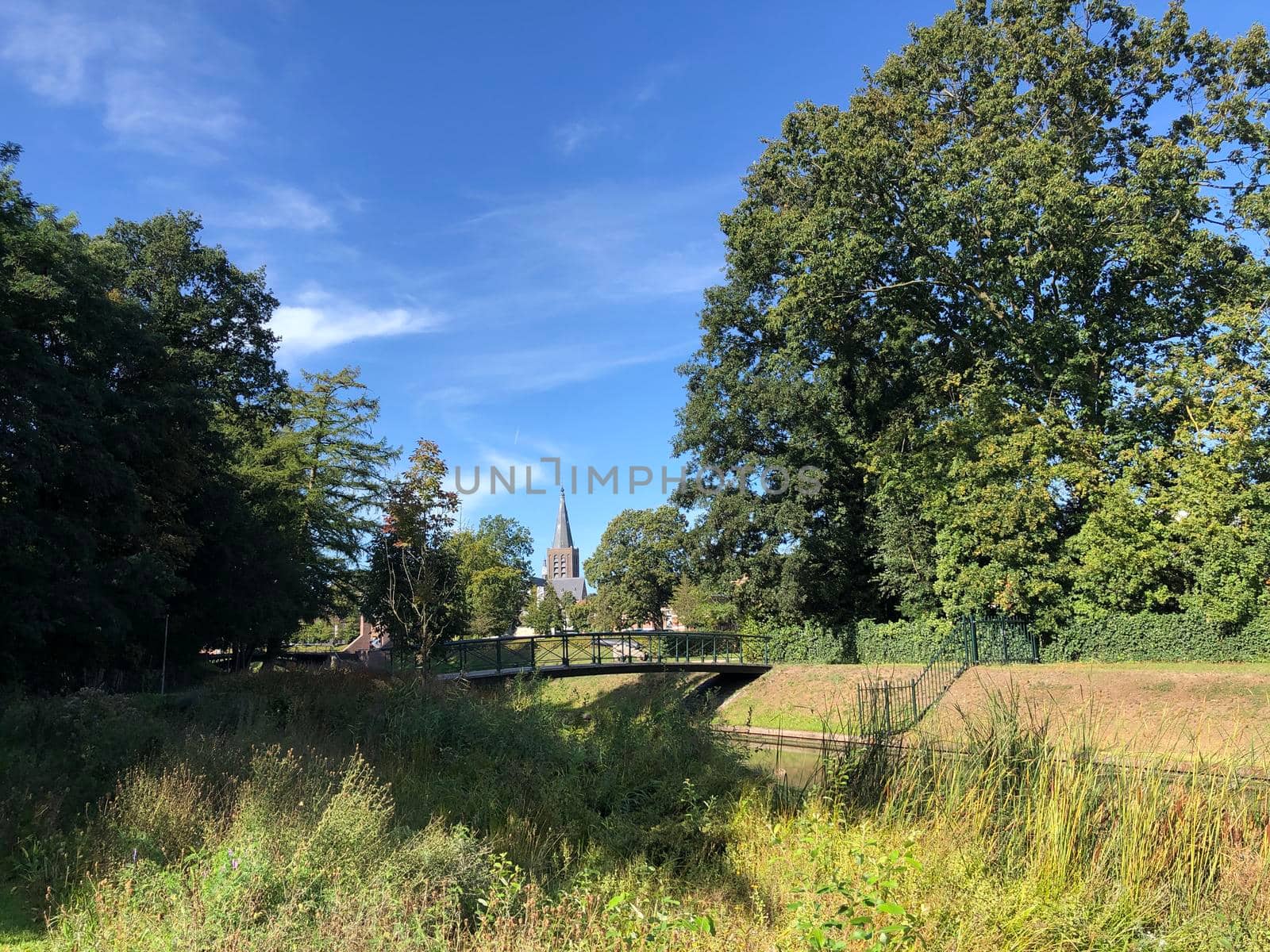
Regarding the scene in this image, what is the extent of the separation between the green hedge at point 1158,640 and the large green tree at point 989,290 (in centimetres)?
118

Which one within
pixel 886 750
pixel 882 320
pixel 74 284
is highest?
pixel 882 320

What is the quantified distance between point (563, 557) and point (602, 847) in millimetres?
113932

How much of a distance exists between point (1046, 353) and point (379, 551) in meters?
22.0

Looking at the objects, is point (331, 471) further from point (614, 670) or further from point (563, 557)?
point (563, 557)

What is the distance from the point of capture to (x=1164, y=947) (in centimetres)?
407

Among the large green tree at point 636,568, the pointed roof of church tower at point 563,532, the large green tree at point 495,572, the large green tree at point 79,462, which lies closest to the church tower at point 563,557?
the pointed roof of church tower at point 563,532

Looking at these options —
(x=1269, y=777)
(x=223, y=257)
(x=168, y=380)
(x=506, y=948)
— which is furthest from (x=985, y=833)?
(x=223, y=257)

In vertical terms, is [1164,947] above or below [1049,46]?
below

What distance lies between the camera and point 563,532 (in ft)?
397

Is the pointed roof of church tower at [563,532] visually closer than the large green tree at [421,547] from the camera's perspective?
No

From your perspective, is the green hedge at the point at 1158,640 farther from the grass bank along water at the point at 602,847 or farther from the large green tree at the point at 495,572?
the large green tree at the point at 495,572

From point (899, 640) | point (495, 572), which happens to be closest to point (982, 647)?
point (899, 640)

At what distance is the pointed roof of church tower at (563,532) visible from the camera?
12056 centimetres

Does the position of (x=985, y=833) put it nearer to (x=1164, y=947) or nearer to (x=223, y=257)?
(x=1164, y=947)
